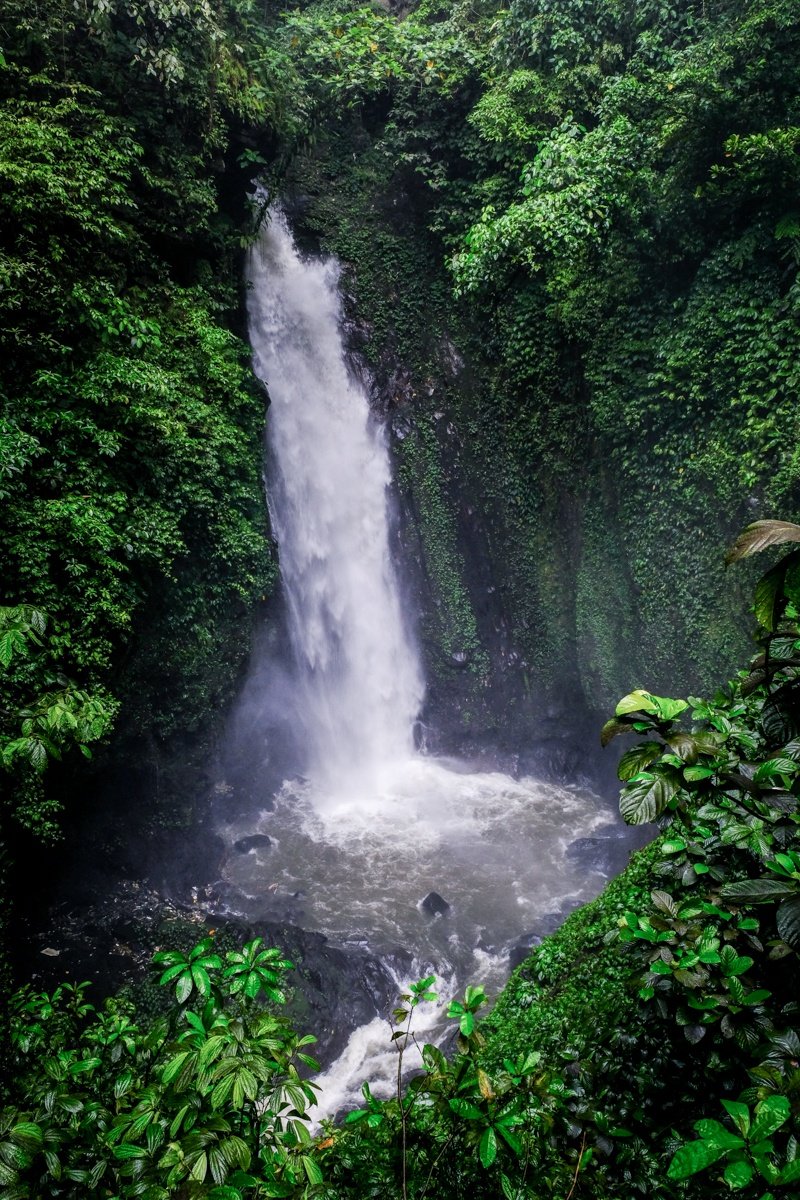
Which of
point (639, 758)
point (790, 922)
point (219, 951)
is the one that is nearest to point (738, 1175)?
point (790, 922)

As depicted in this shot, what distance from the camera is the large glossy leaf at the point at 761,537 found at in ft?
4.57

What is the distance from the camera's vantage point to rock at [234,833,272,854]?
9.25 m

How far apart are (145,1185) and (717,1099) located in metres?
1.73

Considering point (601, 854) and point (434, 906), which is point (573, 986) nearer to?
point (434, 906)

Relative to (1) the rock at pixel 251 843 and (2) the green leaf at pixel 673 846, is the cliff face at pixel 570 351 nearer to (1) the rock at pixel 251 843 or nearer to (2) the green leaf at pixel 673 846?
(1) the rock at pixel 251 843

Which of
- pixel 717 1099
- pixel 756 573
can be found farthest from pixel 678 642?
pixel 717 1099

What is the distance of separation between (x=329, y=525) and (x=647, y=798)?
9828 millimetres

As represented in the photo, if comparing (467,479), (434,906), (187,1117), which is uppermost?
(467,479)

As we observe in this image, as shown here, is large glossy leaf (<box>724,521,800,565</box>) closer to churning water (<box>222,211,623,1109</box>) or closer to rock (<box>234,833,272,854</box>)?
churning water (<box>222,211,623,1109</box>)

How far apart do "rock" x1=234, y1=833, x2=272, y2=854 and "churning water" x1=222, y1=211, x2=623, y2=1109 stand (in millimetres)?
32

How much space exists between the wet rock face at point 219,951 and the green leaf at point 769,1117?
636 centimetres

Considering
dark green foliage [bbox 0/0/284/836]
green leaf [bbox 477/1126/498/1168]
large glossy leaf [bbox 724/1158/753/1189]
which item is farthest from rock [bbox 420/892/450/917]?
large glossy leaf [bbox 724/1158/753/1189]

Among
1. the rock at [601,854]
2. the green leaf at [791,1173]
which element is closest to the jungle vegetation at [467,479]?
the green leaf at [791,1173]

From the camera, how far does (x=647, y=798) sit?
1689 mm
